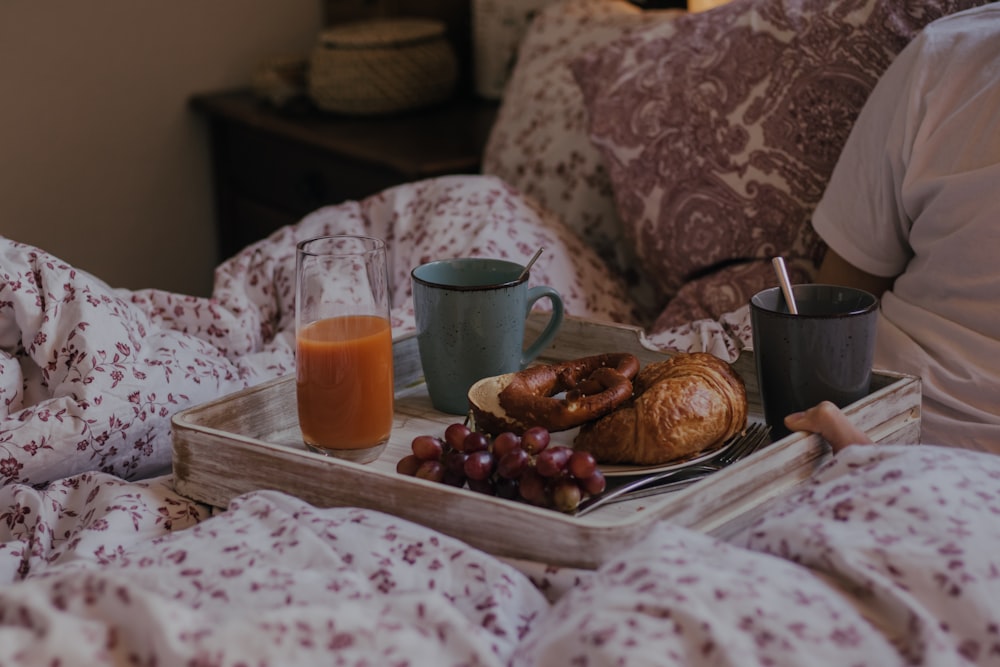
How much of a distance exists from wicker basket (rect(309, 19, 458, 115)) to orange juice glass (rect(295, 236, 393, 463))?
151 cm

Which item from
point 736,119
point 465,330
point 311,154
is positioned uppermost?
point 736,119

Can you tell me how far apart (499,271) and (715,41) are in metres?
0.63

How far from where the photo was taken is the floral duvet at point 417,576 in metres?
0.66

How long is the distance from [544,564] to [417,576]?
0.09m

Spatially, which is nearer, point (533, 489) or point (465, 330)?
point (533, 489)

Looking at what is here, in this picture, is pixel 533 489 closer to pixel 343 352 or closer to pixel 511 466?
pixel 511 466

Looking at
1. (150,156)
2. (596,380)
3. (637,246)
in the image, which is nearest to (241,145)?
(150,156)

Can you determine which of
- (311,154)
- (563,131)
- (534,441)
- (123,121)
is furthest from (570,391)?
(123,121)

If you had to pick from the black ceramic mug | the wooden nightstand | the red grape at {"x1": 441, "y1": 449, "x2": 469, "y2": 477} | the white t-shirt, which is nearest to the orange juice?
the red grape at {"x1": 441, "y1": 449, "x2": 469, "y2": 477}

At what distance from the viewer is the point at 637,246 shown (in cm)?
164

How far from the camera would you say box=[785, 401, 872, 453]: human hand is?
3.03 feet

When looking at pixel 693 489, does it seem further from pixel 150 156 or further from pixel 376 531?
pixel 150 156

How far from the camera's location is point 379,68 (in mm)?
2443

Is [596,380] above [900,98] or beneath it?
beneath
